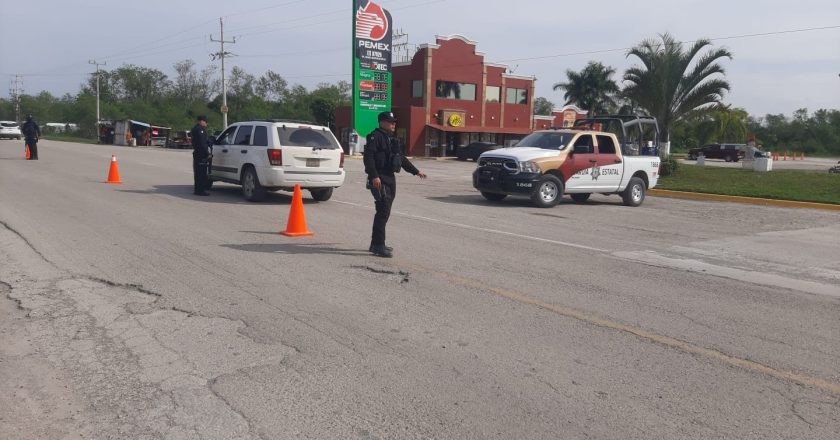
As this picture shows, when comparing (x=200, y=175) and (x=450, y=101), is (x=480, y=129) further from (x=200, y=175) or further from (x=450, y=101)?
(x=200, y=175)

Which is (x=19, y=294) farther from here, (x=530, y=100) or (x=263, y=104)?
(x=263, y=104)

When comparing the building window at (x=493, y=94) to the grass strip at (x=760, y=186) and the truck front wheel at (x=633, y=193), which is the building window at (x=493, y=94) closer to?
the grass strip at (x=760, y=186)

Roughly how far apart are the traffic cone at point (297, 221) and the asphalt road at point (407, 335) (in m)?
0.32

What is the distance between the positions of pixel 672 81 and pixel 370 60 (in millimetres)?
19573

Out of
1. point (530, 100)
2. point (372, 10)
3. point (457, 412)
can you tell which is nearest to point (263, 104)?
point (530, 100)

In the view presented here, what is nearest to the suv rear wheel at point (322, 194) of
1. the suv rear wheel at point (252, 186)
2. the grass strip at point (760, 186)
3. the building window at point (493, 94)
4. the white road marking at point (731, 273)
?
the suv rear wheel at point (252, 186)

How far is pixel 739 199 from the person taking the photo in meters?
19.5

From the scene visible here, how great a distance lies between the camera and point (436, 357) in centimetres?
506

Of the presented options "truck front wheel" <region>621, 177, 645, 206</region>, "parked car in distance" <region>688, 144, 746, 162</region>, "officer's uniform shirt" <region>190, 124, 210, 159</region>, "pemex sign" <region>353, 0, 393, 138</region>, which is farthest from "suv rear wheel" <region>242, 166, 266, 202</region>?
"parked car in distance" <region>688, 144, 746, 162</region>

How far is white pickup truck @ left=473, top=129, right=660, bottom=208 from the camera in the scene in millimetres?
15500

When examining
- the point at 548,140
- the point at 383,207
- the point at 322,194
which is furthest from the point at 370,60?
the point at 383,207

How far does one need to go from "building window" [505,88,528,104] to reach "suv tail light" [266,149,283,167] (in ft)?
157

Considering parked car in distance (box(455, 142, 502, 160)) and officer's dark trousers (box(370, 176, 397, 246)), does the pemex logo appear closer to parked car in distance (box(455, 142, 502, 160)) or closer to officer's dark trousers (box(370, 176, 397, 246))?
parked car in distance (box(455, 142, 502, 160))

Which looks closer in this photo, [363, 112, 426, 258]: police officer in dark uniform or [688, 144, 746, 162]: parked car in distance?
[363, 112, 426, 258]: police officer in dark uniform
